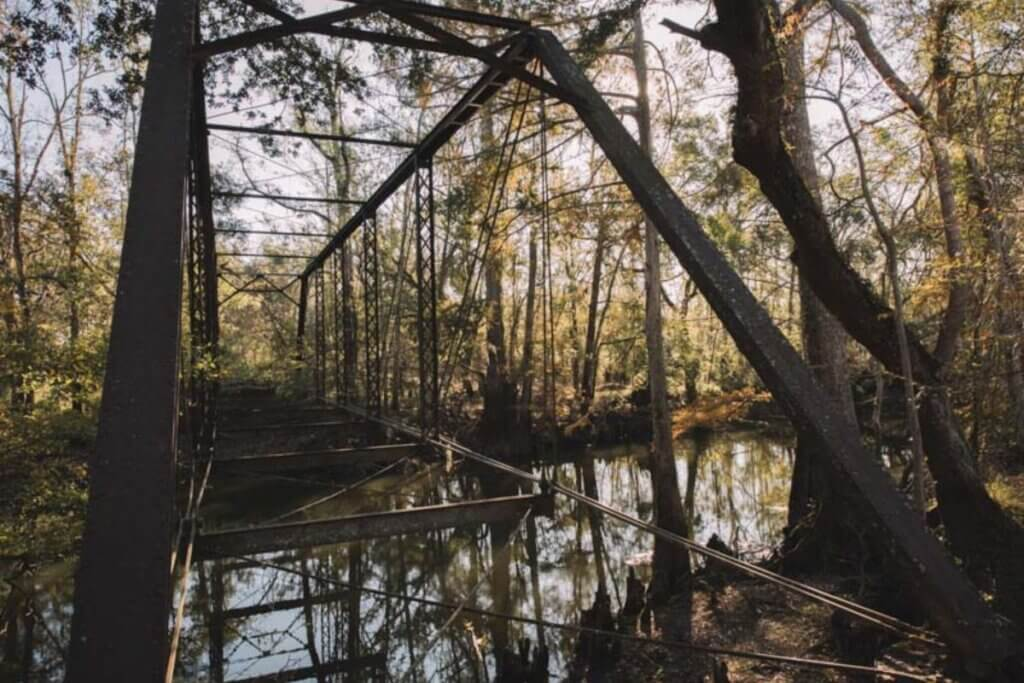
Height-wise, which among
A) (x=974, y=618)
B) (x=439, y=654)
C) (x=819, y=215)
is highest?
(x=819, y=215)

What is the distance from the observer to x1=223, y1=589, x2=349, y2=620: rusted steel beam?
8.33 metres

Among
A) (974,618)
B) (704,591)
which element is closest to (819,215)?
(974,618)

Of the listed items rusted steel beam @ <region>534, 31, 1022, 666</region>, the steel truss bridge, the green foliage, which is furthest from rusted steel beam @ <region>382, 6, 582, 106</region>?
the green foliage

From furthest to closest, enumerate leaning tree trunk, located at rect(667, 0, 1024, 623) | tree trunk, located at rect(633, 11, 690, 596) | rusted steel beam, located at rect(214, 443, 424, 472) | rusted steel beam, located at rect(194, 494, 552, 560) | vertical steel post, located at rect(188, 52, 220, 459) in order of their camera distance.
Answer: tree trunk, located at rect(633, 11, 690, 596), rusted steel beam, located at rect(214, 443, 424, 472), vertical steel post, located at rect(188, 52, 220, 459), rusted steel beam, located at rect(194, 494, 552, 560), leaning tree trunk, located at rect(667, 0, 1024, 623)

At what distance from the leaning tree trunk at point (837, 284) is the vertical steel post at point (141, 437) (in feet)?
9.98

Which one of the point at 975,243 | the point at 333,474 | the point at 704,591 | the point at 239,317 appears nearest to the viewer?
the point at 975,243

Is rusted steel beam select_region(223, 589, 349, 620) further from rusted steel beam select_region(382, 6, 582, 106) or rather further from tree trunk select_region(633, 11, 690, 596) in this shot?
rusted steel beam select_region(382, 6, 582, 106)

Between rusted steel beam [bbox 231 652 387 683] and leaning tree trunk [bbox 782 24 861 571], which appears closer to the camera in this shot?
rusted steel beam [bbox 231 652 387 683]

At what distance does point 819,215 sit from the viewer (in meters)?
4.00

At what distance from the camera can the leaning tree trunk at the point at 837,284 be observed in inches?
143

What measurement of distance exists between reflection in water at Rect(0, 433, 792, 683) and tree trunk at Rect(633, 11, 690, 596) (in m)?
0.93

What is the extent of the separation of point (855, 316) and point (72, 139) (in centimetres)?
1946

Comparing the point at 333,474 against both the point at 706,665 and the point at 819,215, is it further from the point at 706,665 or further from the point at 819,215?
the point at 819,215

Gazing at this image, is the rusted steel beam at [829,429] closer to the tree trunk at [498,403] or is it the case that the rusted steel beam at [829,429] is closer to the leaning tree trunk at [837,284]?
the leaning tree trunk at [837,284]
